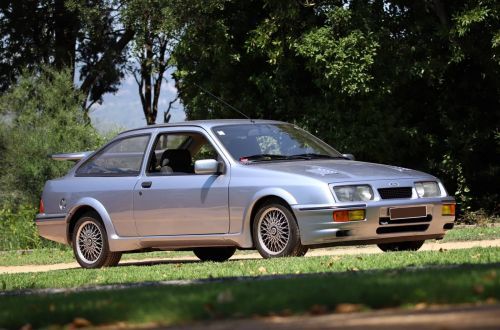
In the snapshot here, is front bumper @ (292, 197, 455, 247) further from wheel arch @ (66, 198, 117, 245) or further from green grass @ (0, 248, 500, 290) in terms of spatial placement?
wheel arch @ (66, 198, 117, 245)

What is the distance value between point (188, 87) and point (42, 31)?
14236 mm

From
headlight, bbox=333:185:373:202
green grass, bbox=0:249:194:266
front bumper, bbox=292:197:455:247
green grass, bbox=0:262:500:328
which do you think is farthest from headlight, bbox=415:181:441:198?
green grass, bbox=0:249:194:266

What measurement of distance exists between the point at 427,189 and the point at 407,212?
1.58 ft

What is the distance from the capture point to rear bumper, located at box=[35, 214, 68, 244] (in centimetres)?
1509

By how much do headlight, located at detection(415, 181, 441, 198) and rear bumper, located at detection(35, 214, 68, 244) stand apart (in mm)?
4313

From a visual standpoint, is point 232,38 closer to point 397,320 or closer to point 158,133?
point 158,133

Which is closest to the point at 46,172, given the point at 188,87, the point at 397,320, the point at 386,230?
the point at 188,87

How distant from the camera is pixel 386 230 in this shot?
517 inches

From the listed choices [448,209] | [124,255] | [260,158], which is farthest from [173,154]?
[124,255]

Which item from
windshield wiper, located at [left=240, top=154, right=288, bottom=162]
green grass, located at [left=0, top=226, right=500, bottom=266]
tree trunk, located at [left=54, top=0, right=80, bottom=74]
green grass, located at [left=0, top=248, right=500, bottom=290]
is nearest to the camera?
green grass, located at [left=0, top=248, right=500, bottom=290]

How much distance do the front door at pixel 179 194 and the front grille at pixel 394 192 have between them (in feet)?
5.49

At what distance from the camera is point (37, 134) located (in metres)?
27.6

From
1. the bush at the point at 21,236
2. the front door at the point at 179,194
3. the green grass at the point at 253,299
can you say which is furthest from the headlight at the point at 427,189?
the bush at the point at 21,236

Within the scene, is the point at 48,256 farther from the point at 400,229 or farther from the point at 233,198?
the point at 400,229
